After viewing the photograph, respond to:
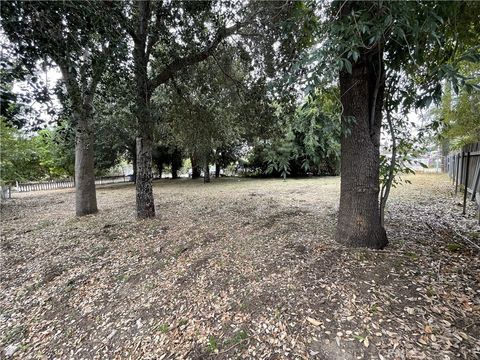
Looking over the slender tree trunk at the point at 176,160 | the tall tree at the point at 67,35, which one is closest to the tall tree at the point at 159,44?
the tall tree at the point at 67,35

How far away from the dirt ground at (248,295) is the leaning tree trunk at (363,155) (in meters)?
0.26

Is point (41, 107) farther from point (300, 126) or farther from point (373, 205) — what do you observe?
point (373, 205)

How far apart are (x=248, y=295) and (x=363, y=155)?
1.98 metres

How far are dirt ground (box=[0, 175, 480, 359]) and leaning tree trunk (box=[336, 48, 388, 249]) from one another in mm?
256

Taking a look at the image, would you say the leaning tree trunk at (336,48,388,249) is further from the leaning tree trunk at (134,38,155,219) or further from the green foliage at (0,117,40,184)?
the green foliage at (0,117,40,184)

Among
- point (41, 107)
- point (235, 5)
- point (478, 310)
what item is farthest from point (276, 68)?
point (478, 310)

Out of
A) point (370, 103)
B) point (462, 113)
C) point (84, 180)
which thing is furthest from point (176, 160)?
point (370, 103)

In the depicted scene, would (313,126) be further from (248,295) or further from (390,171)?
(248,295)

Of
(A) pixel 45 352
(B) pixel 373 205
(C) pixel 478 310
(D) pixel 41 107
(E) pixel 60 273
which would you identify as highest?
(D) pixel 41 107

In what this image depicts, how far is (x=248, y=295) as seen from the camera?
7.45 ft

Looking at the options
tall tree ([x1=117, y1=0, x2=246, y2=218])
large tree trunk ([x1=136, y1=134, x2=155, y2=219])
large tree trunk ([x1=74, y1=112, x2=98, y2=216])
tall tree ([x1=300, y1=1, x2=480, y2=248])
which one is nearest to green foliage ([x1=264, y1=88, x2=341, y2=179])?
tall tree ([x1=300, y1=1, x2=480, y2=248])

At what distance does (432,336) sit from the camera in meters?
1.63

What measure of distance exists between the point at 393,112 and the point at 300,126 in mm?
1483

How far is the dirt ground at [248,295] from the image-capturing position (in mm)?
1731
